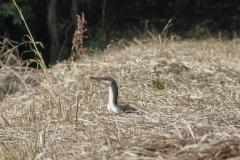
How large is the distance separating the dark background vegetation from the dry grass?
14.6 ft

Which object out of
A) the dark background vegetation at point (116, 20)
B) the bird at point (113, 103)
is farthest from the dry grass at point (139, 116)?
the dark background vegetation at point (116, 20)

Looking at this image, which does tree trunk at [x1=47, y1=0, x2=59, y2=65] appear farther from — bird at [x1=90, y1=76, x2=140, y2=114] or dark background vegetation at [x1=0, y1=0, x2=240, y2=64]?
bird at [x1=90, y1=76, x2=140, y2=114]

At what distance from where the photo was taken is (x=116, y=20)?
15.6 metres

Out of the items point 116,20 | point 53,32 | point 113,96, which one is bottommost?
point 113,96

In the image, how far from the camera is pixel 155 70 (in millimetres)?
7359

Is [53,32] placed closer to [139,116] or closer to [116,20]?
[116,20]

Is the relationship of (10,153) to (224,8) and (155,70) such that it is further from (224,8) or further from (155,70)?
(224,8)

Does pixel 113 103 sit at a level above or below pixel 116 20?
below

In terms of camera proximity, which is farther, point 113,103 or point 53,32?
point 53,32

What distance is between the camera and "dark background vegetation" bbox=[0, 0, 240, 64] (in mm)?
13367

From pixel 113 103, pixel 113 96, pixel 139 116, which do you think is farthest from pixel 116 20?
pixel 139 116

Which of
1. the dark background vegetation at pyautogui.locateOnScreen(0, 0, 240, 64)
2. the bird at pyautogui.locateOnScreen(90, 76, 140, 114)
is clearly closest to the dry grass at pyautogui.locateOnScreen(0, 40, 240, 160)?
the bird at pyautogui.locateOnScreen(90, 76, 140, 114)

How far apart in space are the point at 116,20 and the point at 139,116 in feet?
36.1

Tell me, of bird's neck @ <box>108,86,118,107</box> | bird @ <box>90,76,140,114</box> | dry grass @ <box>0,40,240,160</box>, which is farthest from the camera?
bird's neck @ <box>108,86,118,107</box>
